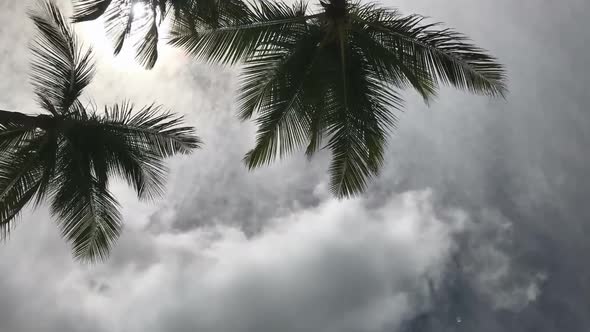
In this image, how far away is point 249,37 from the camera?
30.8ft

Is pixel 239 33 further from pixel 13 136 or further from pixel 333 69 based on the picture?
pixel 13 136

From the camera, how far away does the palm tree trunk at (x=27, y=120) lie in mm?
8477

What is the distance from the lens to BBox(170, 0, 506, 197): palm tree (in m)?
9.18

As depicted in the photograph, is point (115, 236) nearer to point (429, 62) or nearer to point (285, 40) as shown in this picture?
point (285, 40)

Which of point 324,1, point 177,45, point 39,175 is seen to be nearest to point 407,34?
point 324,1

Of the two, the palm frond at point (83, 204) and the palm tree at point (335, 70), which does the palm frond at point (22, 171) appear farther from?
the palm tree at point (335, 70)

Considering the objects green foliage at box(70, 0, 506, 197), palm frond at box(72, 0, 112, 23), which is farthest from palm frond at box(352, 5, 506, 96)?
palm frond at box(72, 0, 112, 23)

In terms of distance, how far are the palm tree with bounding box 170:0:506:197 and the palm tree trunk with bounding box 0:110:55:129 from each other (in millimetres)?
2854

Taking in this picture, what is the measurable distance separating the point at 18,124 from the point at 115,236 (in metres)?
3.23

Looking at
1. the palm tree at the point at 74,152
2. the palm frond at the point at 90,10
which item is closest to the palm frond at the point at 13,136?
the palm tree at the point at 74,152

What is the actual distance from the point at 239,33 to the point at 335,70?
198cm

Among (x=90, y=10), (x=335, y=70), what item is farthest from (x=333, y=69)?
(x=90, y=10)

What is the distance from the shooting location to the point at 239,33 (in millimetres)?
9359

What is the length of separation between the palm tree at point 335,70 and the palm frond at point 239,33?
0.02 meters
